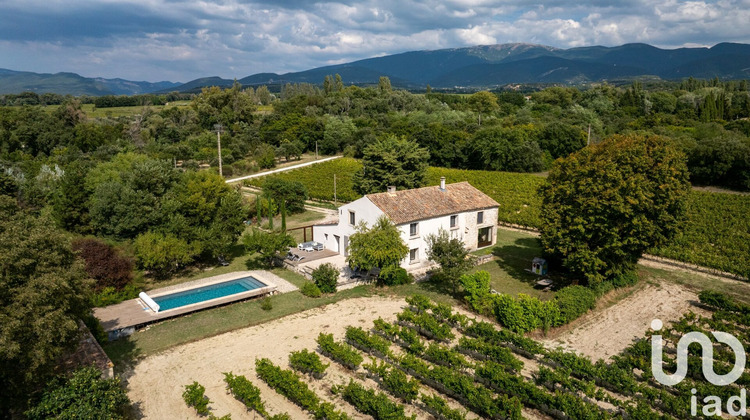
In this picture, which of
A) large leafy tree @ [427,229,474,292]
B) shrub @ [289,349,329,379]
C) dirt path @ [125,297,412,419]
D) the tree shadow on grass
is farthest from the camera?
large leafy tree @ [427,229,474,292]

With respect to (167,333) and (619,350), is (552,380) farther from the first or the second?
(167,333)

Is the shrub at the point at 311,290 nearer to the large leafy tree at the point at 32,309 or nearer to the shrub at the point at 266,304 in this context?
the shrub at the point at 266,304

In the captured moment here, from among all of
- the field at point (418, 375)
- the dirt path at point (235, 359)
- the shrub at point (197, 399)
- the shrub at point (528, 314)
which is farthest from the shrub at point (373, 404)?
the shrub at point (528, 314)

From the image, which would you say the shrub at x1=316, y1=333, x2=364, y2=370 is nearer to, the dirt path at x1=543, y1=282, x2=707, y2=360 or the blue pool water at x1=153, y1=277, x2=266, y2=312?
the dirt path at x1=543, y1=282, x2=707, y2=360

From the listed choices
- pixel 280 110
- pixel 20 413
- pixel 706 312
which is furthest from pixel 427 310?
pixel 280 110

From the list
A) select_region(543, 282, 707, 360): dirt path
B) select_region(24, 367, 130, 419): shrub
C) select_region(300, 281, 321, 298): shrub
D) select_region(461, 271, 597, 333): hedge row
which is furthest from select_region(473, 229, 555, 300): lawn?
select_region(24, 367, 130, 419): shrub

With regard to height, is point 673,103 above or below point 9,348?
above
